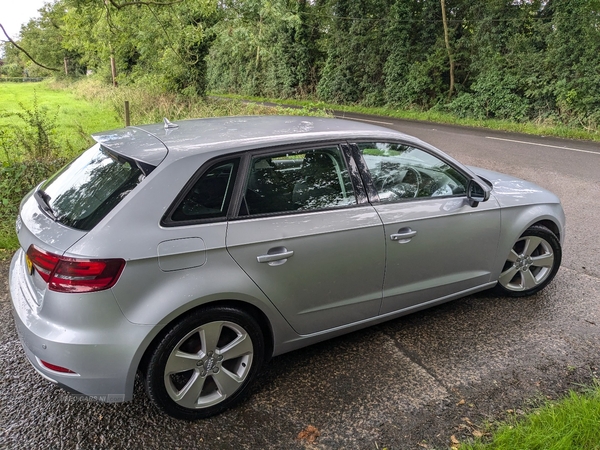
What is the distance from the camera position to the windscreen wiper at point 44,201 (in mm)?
2623

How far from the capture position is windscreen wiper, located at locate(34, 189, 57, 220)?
262 cm

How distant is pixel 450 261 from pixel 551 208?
131 centimetres

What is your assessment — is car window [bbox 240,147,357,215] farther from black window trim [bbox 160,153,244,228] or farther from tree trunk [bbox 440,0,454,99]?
tree trunk [bbox 440,0,454,99]

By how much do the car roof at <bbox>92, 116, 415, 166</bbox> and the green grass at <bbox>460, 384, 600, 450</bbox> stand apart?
202 cm

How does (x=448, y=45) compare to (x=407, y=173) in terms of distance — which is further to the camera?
(x=448, y=45)

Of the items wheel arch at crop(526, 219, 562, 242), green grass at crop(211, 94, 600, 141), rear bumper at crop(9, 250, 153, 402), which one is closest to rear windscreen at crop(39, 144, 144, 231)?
rear bumper at crop(9, 250, 153, 402)

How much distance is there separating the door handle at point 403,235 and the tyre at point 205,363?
3.72 feet

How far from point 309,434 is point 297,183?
4.96 ft

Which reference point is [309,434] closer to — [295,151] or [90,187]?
[295,151]

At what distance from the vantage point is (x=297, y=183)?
2973 millimetres

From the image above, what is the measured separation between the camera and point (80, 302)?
7.39 ft

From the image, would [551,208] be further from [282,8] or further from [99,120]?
[99,120]

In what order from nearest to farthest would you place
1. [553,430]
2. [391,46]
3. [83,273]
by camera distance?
[83,273] → [553,430] → [391,46]

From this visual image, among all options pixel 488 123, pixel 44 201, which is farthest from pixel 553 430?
pixel 488 123
